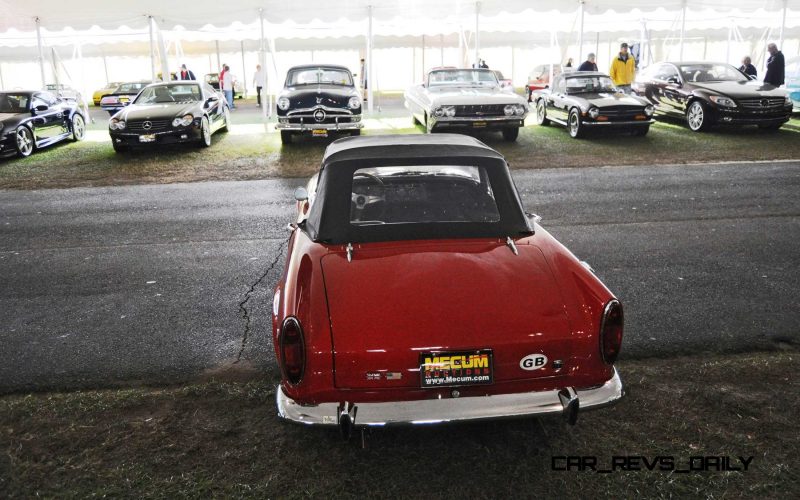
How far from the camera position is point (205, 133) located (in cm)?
1427

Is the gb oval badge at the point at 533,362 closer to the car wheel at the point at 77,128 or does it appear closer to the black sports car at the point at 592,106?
the black sports car at the point at 592,106

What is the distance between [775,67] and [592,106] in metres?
6.26

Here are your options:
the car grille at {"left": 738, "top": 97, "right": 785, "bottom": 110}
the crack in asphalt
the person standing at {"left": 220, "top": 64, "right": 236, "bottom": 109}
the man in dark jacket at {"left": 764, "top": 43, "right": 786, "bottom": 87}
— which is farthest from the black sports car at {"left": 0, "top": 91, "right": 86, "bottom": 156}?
the man in dark jacket at {"left": 764, "top": 43, "right": 786, "bottom": 87}

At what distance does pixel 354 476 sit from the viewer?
9.87ft

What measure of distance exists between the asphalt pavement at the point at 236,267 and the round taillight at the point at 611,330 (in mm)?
1226

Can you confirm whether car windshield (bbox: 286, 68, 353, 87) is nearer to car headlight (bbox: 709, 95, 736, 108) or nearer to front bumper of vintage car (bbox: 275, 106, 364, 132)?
front bumper of vintage car (bbox: 275, 106, 364, 132)

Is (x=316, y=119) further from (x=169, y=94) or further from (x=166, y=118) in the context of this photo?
(x=169, y=94)

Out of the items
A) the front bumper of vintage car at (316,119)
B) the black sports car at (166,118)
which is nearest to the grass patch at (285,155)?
the black sports car at (166,118)

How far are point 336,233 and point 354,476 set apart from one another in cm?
134

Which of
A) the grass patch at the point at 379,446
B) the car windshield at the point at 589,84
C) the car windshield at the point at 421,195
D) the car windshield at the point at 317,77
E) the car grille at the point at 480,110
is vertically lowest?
the grass patch at the point at 379,446

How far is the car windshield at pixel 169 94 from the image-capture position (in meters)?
14.8

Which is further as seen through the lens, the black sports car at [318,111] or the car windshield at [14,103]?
the car windshield at [14,103]

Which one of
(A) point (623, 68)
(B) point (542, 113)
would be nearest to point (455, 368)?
(B) point (542, 113)

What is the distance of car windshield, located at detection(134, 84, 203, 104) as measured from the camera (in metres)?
14.8
